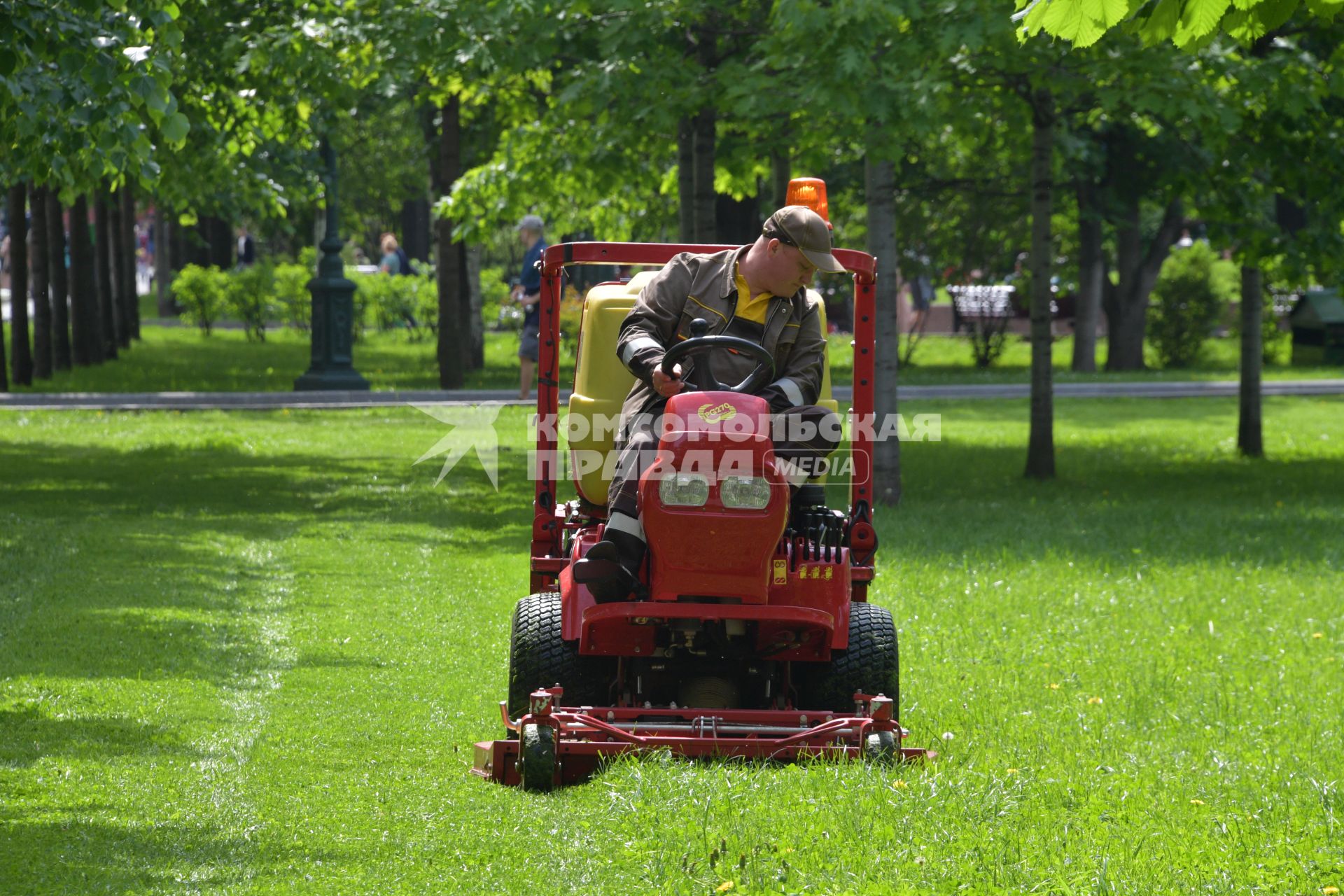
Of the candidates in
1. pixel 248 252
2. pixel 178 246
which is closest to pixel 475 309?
pixel 178 246

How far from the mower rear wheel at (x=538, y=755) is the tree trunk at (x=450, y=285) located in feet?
65.1

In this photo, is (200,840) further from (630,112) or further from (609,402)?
(630,112)

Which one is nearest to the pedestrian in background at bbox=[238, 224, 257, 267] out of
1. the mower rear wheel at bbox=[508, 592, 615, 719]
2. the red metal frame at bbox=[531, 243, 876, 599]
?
the red metal frame at bbox=[531, 243, 876, 599]

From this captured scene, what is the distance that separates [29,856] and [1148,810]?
135 inches

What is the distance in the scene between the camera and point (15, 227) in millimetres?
25297

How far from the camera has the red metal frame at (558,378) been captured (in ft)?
23.2

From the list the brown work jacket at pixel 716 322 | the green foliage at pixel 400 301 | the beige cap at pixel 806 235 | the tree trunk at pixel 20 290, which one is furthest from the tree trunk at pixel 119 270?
the beige cap at pixel 806 235

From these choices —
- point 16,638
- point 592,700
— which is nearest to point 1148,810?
point 592,700

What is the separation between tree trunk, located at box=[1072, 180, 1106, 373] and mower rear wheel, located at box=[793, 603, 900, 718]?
23.1 meters

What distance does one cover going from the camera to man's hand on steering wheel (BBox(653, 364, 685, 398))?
20.1 feet

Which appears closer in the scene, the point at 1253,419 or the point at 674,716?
the point at 674,716

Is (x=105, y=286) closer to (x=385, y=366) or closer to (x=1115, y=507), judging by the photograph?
(x=385, y=366)

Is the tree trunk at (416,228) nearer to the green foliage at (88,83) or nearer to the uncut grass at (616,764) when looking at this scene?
the uncut grass at (616,764)

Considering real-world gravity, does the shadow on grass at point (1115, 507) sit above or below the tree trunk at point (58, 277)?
below
